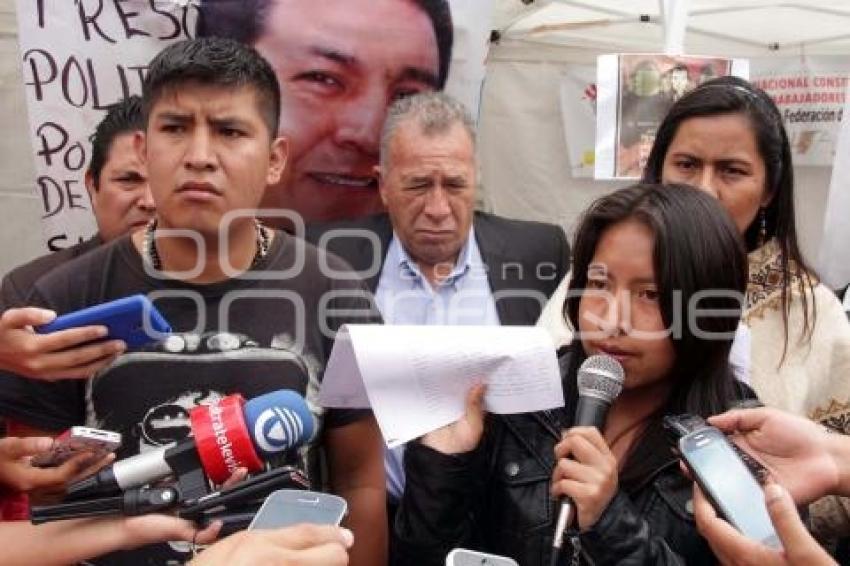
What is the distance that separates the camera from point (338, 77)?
9.83 ft

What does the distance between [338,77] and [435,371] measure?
1800 mm

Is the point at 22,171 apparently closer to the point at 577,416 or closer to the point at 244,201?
the point at 244,201

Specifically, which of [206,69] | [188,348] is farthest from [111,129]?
[188,348]

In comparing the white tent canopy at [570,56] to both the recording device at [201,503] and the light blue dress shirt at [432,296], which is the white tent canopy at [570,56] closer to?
the light blue dress shirt at [432,296]

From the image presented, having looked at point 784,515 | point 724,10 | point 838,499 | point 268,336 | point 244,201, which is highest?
point 724,10

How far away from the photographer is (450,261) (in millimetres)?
2660

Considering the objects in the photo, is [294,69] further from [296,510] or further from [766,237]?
[296,510]

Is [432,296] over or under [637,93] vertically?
under

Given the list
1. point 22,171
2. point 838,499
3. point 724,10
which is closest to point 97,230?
point 22,171

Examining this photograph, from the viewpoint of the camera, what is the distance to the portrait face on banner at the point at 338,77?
9.57 ft

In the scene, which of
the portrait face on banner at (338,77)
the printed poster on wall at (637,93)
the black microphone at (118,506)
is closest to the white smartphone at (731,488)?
the black microphone at (118,506)

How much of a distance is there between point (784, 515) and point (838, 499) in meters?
0.78

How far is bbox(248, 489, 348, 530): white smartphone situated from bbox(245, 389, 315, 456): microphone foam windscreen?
14cm

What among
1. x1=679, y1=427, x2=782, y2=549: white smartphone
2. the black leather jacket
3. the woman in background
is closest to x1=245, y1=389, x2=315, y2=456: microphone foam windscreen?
the black leather jacket
